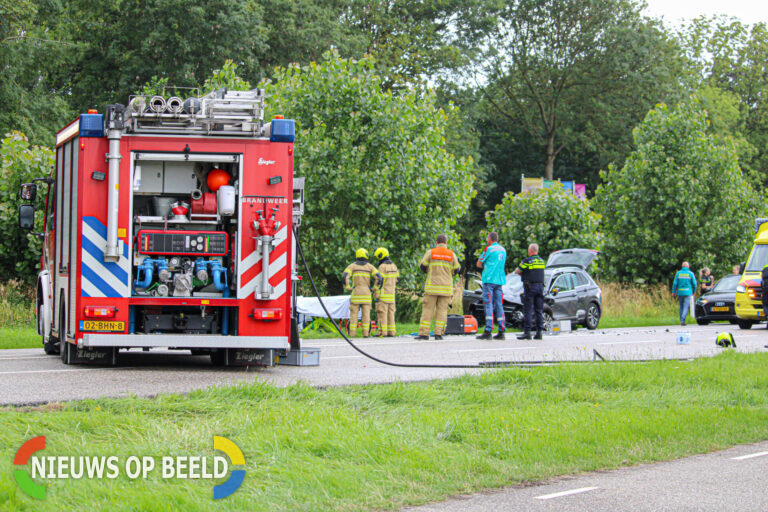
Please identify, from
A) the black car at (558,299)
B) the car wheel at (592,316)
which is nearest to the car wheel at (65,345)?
the black car at (558,299)

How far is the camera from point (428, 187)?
27453mm

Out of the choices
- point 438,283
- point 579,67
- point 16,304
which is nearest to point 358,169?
point 438,283

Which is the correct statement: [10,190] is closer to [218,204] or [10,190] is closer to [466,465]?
[218,204]

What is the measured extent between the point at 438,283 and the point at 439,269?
27 centimetres

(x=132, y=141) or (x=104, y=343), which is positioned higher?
(x=132, y=141)

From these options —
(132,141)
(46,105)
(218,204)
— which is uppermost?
(46,105)

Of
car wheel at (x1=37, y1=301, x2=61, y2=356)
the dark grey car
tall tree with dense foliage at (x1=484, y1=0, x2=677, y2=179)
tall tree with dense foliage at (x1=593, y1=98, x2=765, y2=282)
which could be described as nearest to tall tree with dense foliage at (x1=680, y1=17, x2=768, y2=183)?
tall tree with dense foliage at (x1=484, y1=0, x2=677, y2=179)

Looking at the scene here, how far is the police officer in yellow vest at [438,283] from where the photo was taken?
1931 cm

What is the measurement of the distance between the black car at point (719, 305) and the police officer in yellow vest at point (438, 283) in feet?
37.9

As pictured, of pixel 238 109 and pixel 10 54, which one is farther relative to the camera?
pixel 10 54

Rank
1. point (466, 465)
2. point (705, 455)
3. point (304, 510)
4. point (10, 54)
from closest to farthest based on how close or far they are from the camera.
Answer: point (304, 510), point (466, 465), point (705, 455), point (10, 54)

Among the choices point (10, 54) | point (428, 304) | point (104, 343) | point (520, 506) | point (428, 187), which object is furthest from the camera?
point (10, 54)

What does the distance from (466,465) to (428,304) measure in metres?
12.8

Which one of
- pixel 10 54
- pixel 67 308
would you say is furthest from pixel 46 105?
pixel 67 308
